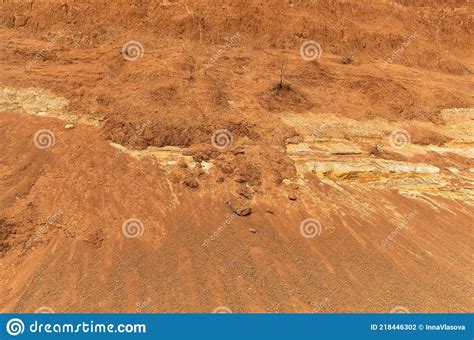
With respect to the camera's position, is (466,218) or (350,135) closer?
(466,218)

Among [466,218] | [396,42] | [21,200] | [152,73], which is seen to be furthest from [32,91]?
[396,42]

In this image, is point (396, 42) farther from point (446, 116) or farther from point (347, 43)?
point (446, 116)

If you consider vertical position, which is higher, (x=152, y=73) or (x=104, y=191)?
(x=152, y=73)

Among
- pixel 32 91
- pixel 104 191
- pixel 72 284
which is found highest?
pixel 32 91

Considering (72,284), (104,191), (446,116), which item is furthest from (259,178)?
(446,116)

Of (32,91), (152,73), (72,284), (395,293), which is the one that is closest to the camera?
(72,284)

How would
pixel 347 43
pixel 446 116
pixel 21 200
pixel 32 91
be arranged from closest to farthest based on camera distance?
pixel 21 200, pixel 32 91, pixel 446 116, pixel 347 43

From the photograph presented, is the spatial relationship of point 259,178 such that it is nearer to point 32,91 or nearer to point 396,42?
point 32,91
